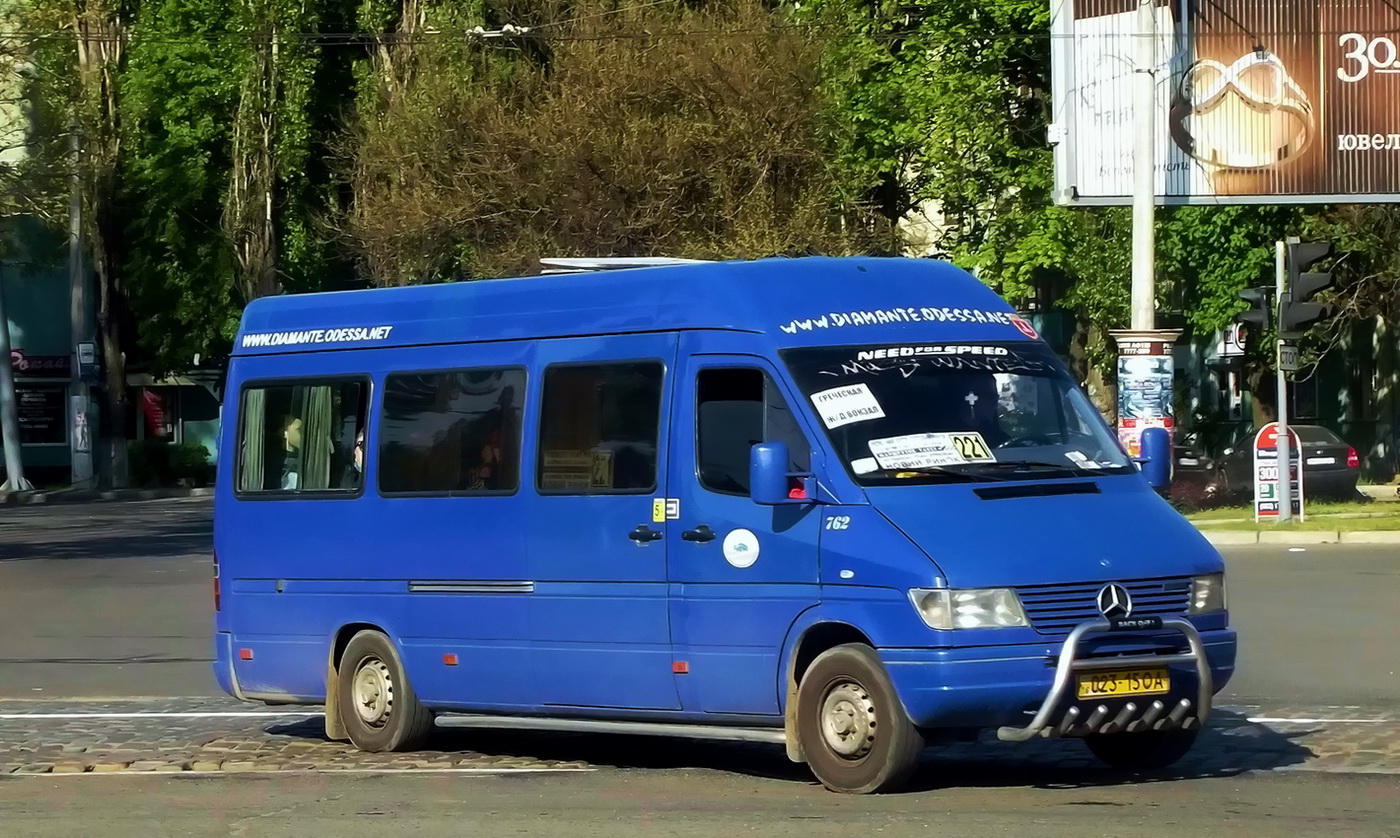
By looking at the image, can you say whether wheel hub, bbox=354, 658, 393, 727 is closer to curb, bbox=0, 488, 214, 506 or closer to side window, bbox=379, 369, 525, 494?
side window, bbox=379, 369, 525, 494

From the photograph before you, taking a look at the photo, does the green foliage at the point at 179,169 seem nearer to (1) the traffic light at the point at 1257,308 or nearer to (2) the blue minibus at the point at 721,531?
(1) the traffic light at the point at 1257,308

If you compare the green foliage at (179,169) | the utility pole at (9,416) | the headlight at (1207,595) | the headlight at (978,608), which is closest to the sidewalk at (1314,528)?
the headlight at (1207,595)

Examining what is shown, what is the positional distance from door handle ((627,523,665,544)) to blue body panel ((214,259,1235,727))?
38 millimetres

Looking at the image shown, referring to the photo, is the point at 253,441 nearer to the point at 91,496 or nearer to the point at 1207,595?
the point at 1207,595

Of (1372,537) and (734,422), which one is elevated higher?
(734,422)

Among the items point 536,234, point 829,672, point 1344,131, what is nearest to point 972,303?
point 829,672

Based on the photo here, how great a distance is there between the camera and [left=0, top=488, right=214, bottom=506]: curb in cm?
4603

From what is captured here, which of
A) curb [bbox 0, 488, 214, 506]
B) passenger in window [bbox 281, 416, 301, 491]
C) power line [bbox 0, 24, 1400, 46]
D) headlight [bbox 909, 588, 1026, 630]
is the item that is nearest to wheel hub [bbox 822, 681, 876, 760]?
headlight [bbox 909, 588, 1026, 630]

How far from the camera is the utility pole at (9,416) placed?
151ft

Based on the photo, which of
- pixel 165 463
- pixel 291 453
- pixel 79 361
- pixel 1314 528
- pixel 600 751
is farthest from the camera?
pixel 165 463

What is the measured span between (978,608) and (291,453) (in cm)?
488

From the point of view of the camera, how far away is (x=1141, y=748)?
935 cm

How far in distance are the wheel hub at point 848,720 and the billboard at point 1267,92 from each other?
2309cm

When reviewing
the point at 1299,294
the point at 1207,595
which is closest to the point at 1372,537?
the point at 1299,294
